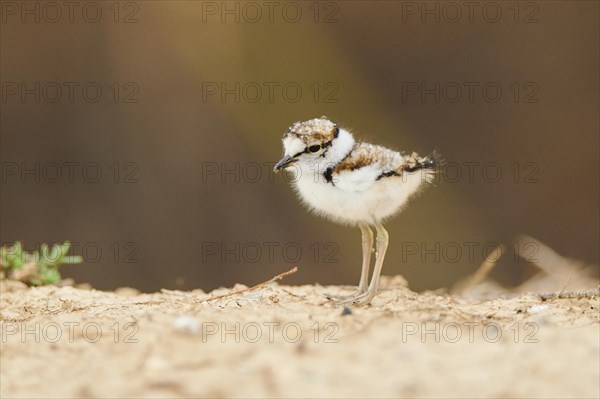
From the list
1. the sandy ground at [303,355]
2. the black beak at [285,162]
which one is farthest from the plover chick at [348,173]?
the sandy ground at [303,355]

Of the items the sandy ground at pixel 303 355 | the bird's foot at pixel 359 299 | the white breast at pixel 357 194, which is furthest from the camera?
the bird's foot at pixel 359 299

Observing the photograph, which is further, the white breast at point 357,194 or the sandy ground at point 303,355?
the white breast at point 357,194

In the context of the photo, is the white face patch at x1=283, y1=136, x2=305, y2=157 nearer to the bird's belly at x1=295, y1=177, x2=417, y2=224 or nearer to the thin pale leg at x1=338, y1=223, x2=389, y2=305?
the bird's belly at x1=295, y1=177, x2=417, y2=224

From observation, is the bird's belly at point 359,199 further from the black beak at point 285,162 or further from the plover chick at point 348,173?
the black beak at point 285,162

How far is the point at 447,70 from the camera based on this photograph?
26.8ft

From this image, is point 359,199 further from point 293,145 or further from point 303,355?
point 303,355

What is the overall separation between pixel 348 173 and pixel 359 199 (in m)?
0.15

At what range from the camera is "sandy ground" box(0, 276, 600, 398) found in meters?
2.12

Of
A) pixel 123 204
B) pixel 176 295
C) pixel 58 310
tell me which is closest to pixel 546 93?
pixel 123 204

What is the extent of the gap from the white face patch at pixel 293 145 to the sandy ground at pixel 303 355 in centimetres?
90

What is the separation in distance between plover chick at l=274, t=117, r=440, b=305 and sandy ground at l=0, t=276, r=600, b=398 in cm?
75

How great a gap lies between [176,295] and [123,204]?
373 cm

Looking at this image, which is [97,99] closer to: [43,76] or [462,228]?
[43,76]

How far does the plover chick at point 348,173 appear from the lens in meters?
3.67
